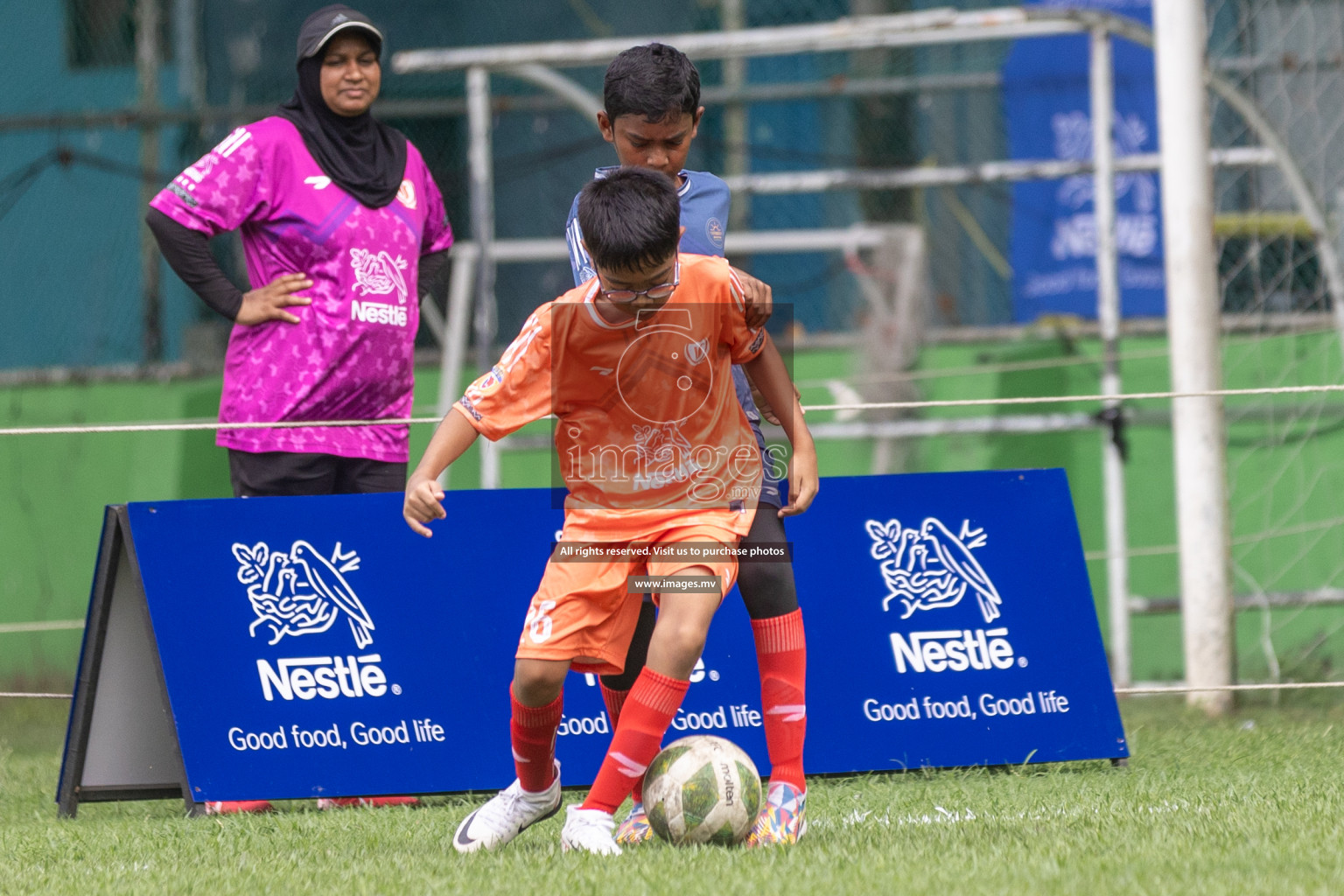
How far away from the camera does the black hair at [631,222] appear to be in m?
3.32

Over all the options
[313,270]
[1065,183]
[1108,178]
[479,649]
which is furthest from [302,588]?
[1065,183]

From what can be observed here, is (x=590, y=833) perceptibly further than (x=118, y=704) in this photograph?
No

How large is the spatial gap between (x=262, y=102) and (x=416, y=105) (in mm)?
831

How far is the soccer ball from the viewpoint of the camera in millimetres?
3518

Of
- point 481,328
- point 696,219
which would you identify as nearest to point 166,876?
point 696,219

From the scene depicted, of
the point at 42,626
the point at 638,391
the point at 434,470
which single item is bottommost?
the point at 42,626

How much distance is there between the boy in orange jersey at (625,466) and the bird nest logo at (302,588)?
3.92 ft

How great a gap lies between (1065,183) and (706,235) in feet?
17.7

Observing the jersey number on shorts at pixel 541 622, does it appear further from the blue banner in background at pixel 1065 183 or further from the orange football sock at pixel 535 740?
the blue banner in background at pixel 1065 183

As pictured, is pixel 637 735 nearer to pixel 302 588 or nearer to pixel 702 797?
pixel 702 797

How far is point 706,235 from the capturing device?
3834 mm

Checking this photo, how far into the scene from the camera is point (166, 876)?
345cm

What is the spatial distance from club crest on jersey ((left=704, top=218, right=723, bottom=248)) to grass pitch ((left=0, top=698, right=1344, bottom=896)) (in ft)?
4.54

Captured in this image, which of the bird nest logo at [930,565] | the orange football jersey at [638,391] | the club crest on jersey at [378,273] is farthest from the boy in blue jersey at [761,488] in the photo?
the club crest on jersey at [378,273]
